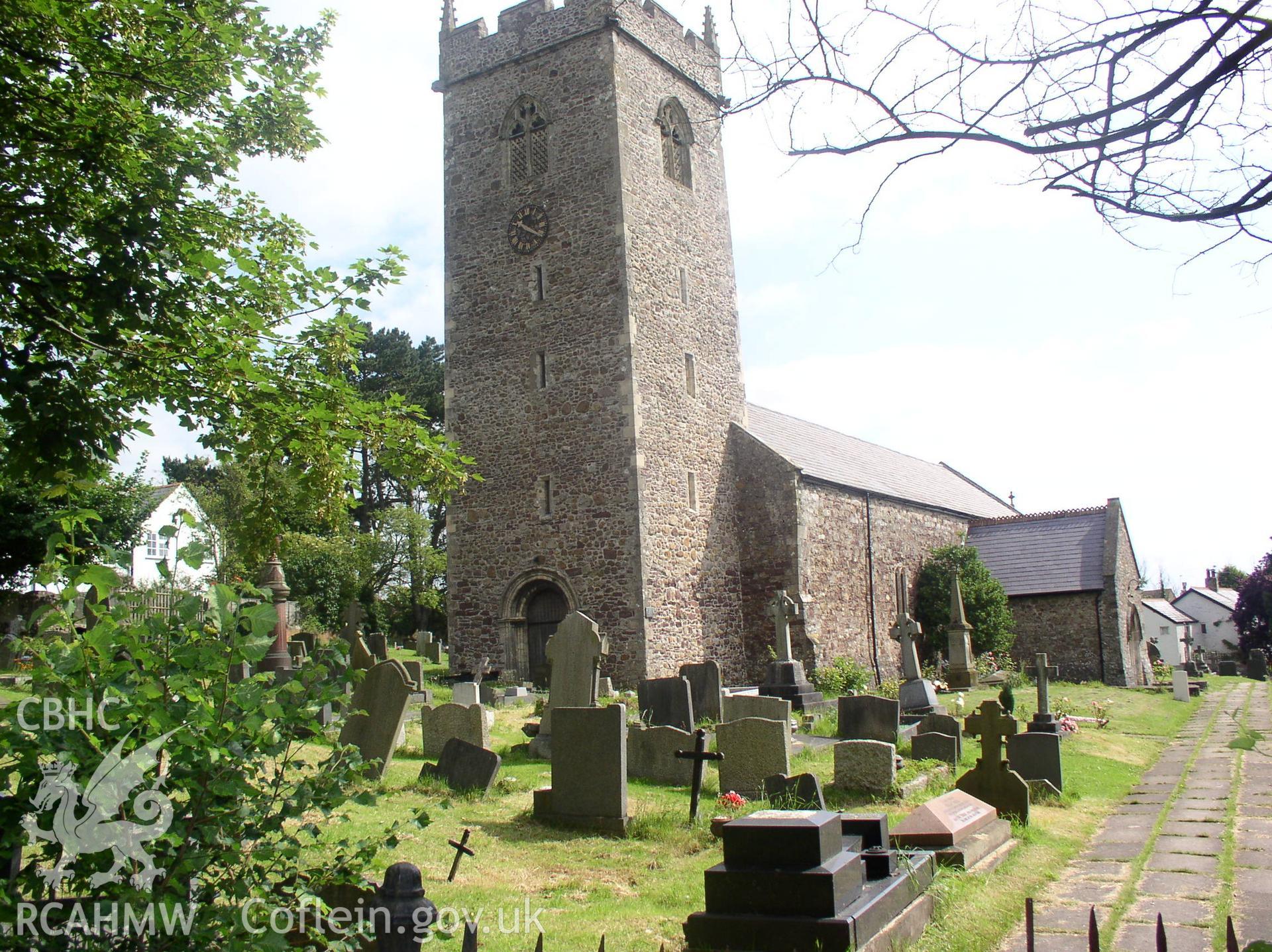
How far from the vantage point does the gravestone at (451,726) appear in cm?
1040

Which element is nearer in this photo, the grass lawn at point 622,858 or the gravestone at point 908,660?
the grass lawn at point 622,858

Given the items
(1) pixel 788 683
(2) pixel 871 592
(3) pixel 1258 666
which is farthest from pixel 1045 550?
(1) pixel 788 683

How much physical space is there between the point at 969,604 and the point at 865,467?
5.68 metres

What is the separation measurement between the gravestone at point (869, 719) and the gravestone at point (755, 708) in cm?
76

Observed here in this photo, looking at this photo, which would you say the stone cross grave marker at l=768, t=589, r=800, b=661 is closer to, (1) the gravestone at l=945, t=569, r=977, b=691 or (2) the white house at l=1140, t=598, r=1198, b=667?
(1) the gravestone at l=945, t=569, r=977, b=691

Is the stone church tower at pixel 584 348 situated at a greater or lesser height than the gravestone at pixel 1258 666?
greater

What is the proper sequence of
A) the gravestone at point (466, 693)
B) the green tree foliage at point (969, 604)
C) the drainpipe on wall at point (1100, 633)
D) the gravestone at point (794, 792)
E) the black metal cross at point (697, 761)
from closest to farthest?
the gravestone at point (794, 792) → the black metal cross at point (697, 761) → the gravestone at point (466, 693) → the green tree foliage at point (969, 604) → the drainpipe on wall at point (1100, 633)

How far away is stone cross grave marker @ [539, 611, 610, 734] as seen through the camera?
444 inches

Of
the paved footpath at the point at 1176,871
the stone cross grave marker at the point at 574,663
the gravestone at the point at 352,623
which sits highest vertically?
the gravestone at the point at 352,623

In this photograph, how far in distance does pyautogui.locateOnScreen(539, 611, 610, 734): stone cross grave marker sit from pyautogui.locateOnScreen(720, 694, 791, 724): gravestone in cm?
182

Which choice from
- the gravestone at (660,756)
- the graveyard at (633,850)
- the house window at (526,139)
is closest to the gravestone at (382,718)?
the graveyard at (633,850)

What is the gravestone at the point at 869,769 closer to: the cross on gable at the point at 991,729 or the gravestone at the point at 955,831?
the cross on gable at the point at 991,729

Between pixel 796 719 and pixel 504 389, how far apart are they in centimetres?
927

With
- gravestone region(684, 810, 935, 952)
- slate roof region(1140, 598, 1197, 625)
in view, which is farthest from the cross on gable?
slate roof region(1140, 598, 1197, 625)
